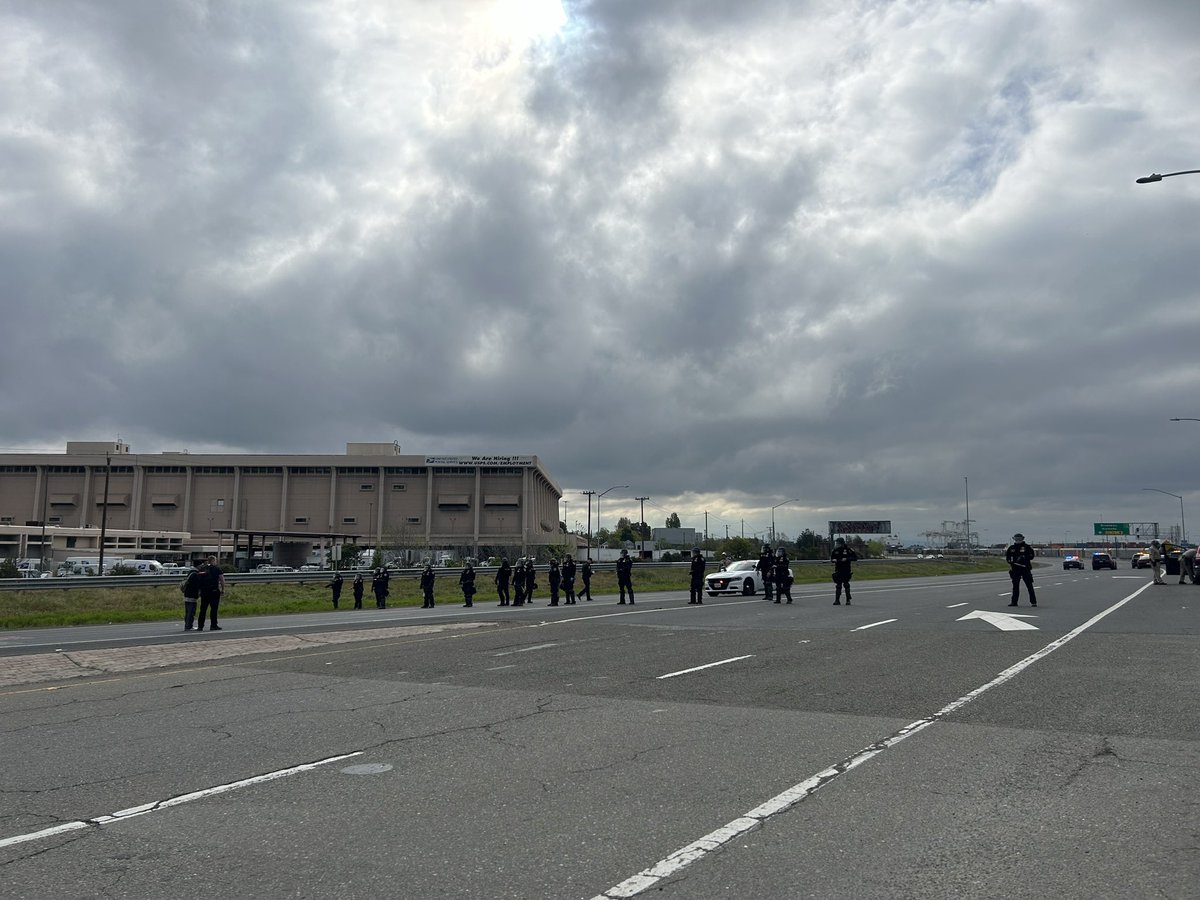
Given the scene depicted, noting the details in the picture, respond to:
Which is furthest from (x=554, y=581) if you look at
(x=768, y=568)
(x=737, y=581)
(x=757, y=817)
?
(x=757, y=817)

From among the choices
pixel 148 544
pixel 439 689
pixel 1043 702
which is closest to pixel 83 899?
pixel 439 689

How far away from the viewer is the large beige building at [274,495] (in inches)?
5172

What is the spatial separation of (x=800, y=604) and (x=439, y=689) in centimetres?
1871

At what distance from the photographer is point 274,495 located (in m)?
132

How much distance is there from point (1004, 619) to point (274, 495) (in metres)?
→ 125

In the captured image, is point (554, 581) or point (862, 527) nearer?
point (554, 581)

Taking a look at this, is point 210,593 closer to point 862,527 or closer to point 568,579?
→ point 568,579

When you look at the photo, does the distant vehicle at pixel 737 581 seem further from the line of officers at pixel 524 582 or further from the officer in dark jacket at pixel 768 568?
the officer in dark jacket at pixel 768 568

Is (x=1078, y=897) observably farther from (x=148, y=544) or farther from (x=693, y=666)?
(x=148, y=544)

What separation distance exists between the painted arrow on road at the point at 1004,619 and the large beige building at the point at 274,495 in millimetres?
110381

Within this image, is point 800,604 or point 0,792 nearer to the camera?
point 0,792

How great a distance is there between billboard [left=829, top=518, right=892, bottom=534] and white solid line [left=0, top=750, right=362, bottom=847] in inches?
7416

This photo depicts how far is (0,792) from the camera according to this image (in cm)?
689

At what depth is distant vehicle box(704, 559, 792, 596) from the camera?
123ft
